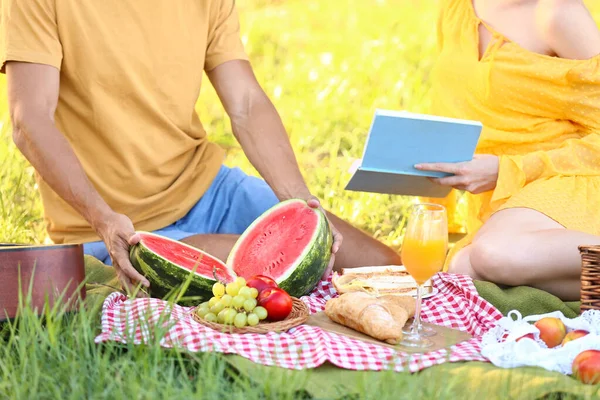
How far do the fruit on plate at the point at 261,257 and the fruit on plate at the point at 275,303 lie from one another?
0.09 metres

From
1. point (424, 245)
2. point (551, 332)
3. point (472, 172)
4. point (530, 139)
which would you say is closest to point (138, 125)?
point (472, 172)

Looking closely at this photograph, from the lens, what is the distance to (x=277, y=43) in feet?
28.8

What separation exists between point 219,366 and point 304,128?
4.50 metres

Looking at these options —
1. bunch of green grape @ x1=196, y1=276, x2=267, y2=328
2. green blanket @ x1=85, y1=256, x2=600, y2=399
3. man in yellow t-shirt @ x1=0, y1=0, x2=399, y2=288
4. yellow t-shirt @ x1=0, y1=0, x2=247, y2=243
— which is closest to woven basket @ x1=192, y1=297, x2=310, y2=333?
bunch of green grape @ x1=196, y1=276, x2=267, y2=328

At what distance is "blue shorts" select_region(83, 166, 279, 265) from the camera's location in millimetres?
4426

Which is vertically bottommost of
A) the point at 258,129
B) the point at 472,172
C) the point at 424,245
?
the point at 424,245

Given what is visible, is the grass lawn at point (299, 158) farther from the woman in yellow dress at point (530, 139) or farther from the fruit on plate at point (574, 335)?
the woman in yellow dress at point (530, 139)

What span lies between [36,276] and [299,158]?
3.75m

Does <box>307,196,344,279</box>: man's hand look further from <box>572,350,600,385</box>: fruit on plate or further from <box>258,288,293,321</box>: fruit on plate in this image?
<box>572,350,600,385</box>: fruit on plate

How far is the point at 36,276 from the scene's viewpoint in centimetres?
321

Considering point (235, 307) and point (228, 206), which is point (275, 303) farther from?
point (228, 206)

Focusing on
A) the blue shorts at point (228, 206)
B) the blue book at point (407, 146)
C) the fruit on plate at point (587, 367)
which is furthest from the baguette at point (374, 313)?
the blue shorts at point (228, 206)

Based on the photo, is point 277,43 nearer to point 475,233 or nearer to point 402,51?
point 402,51

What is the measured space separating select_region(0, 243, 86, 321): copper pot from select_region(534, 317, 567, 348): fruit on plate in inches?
63.9
